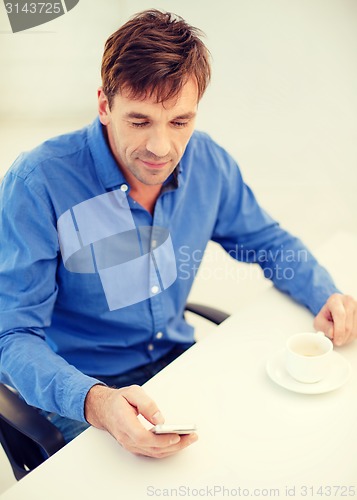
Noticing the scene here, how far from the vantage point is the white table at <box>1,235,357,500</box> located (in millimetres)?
794

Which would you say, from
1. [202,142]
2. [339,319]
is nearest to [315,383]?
[339,319]

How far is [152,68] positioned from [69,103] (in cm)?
27

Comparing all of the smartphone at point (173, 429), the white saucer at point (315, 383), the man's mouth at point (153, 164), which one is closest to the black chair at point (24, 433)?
the smartphone at point (173, 429)

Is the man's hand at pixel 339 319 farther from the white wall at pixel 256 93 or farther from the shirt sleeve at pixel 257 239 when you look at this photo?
the white wall at pixel 256 93

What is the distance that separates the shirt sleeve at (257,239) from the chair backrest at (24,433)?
1.94 feet

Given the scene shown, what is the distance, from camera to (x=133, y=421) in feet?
2.70

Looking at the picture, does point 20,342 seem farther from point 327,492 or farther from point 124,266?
point 327,492

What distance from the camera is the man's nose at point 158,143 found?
1.04m

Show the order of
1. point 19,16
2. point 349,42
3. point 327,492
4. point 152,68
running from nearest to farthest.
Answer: point 327,492
point 152,68
point 19,16
point 349,42

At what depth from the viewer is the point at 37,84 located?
1115 mm

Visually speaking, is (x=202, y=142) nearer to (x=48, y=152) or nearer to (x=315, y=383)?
(x=48, y=152)

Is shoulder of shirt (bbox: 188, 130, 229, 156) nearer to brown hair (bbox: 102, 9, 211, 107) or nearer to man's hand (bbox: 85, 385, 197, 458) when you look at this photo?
brown hair (bbox: 102, 9, 211, 107)

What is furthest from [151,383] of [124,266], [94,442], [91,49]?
[91,49]

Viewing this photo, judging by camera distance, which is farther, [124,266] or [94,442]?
[124,266]
